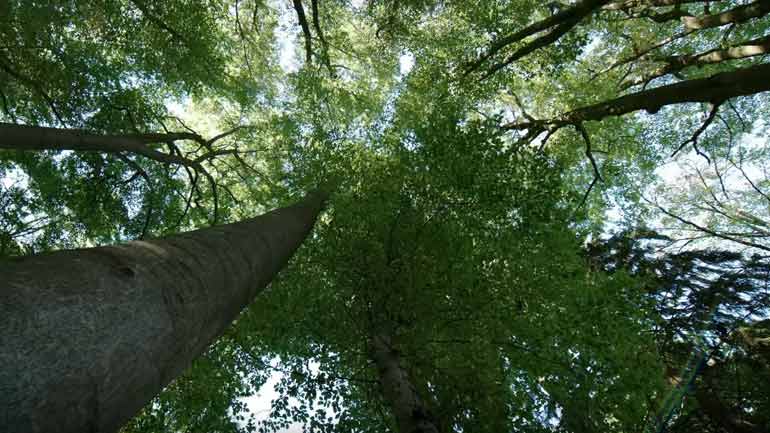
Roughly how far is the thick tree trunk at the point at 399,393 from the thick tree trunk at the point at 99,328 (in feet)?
10.2

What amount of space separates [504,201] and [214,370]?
588 cm

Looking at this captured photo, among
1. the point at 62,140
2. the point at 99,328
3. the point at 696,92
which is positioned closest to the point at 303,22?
the point at 62,140

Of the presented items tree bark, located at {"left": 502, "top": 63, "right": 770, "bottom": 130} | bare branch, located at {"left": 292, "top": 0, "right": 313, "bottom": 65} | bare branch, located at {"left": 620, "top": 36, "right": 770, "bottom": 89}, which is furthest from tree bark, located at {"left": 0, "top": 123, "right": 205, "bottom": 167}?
bare branch, located at {"left": 620, "top": 36, "right": 770, "bottom": 89}

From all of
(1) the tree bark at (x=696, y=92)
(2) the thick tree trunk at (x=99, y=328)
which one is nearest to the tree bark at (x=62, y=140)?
(2) the thick tree trunk at (x=99, y=328)

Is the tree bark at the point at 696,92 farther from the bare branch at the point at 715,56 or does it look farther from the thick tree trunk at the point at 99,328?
the thick tree trunk at the point at 99,328

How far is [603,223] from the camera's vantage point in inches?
521

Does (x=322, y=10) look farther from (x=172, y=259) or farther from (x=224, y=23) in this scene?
(x=172, y=259)

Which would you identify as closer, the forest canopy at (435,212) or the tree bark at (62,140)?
the tree bark at (62,140)

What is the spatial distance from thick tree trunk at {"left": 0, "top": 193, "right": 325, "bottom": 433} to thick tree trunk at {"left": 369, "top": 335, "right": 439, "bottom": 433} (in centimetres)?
312

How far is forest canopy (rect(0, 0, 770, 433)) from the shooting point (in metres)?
5.59

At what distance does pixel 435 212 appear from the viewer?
6.15 metres

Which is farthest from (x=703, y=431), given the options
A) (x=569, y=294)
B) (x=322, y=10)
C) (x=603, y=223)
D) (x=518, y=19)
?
(x=322, y=10)

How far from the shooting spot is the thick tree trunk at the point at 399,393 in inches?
178

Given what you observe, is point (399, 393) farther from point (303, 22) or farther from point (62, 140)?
point (303, 22)
